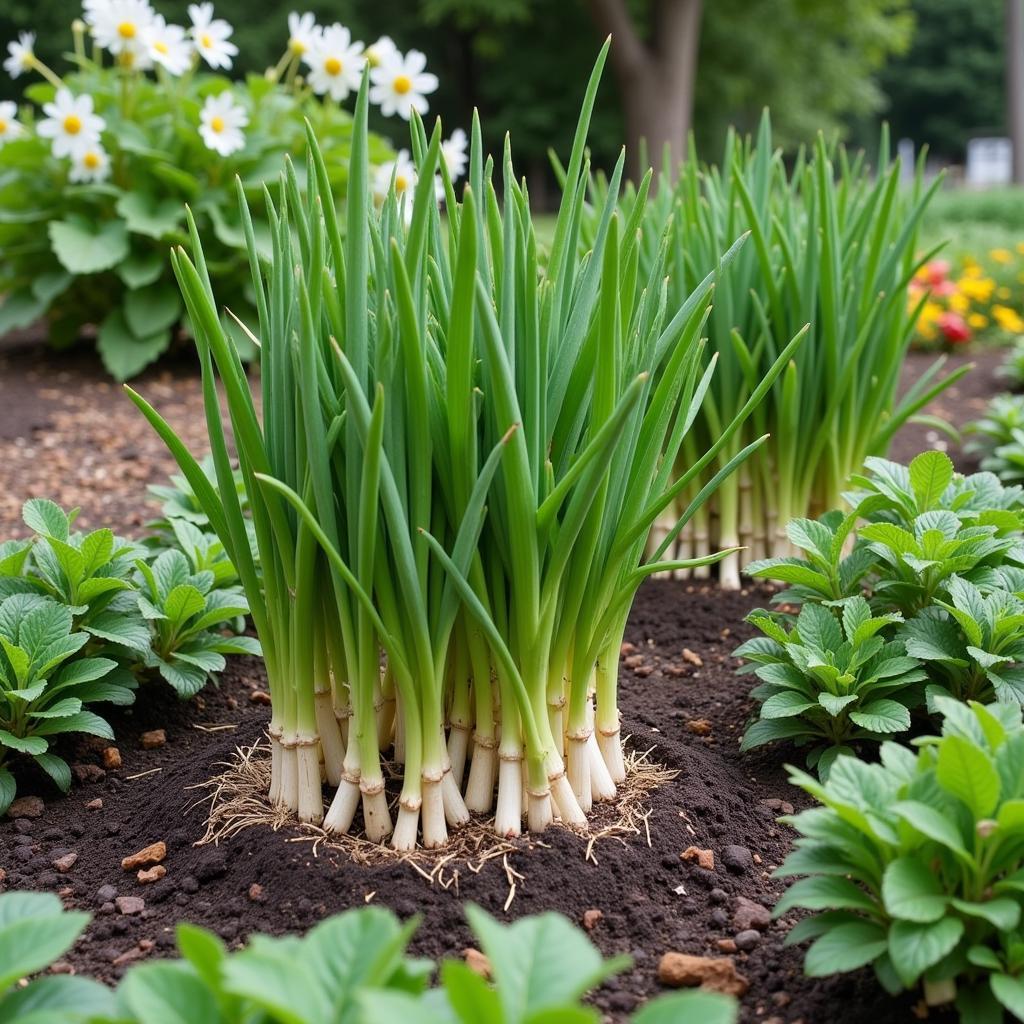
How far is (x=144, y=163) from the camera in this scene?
439 centimetres

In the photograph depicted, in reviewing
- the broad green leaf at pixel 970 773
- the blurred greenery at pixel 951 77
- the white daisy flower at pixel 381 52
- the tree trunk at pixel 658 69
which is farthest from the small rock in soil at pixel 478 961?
the blurred greenery at pixel 951 77

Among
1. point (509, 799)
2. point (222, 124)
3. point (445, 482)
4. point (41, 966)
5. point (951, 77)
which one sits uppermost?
point (951, 77)

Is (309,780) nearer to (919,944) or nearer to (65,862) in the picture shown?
(65,862)

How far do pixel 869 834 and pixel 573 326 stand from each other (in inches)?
28.5

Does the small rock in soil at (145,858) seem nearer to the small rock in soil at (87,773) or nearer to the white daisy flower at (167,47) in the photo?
the small rock in soil at (87,773)

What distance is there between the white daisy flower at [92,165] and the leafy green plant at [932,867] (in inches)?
148

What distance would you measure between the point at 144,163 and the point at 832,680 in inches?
141

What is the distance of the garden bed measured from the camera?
1418 mm

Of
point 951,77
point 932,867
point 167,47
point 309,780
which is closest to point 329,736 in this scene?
point 309,780

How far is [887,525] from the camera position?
1.86 meters

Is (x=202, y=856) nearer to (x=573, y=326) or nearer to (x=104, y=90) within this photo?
(x=573, y=326)

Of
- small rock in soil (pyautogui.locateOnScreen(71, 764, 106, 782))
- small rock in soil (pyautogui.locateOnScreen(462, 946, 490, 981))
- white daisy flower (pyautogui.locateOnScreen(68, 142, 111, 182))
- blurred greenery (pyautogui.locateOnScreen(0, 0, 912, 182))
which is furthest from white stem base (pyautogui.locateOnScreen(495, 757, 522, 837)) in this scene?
blurred greenery (pyautogui.locateOnScreen(0, 0, 912, 182))

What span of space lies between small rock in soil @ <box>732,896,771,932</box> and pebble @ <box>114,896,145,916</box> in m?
0.77

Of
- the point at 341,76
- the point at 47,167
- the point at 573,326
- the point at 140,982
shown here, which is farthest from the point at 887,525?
the point at 47,167
